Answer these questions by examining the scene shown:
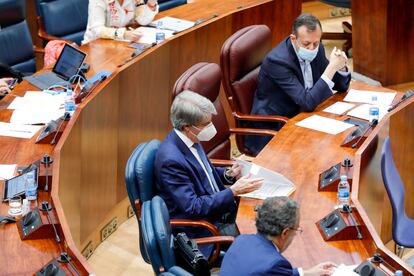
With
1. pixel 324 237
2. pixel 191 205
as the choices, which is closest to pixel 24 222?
pixel 191 205

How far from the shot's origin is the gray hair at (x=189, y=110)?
4062mm

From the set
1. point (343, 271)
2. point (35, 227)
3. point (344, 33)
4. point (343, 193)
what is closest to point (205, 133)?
point (343, 193)

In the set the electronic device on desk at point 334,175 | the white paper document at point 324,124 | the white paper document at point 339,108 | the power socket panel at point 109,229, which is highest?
the electronic device on desk at point 334,175

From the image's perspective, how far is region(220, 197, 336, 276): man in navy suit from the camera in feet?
10.3

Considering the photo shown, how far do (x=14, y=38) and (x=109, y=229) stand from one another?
5.22 feet

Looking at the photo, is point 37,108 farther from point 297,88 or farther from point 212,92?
point 297,88

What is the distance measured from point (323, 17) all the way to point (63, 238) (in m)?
6.29

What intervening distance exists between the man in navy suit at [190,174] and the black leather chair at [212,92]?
480 mm

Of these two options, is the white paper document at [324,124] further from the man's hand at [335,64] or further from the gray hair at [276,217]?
the gray hair at [276,217]

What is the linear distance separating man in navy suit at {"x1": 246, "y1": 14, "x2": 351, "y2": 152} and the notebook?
1.08 metres

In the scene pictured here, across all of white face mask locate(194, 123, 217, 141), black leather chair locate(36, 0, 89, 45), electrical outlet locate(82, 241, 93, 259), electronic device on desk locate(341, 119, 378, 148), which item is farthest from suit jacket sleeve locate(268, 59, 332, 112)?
black leather chair locate(36, 0, 89, 45)

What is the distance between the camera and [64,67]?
5289mm

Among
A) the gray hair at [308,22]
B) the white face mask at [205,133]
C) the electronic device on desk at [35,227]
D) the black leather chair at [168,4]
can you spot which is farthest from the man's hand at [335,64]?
the black leather chair at [168,4]

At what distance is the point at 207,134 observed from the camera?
415cm
